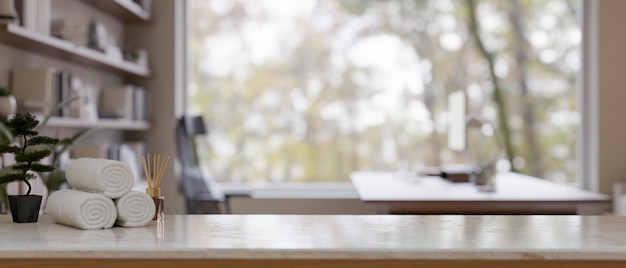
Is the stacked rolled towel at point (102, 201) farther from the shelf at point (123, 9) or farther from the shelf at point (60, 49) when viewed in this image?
the shelf at point (123, 9)

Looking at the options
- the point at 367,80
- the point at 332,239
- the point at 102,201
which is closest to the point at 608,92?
the point at 367,80

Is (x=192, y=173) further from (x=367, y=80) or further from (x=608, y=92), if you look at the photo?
(x=608, y=92)

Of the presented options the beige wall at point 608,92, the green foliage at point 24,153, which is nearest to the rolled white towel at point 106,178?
the green foliage at point 24,153

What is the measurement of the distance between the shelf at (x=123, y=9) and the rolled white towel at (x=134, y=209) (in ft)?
10.3

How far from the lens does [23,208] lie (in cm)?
175

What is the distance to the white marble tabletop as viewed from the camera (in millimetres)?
1346

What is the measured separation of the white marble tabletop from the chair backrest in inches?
101

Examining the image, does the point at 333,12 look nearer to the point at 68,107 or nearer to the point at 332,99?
the point at 332,99

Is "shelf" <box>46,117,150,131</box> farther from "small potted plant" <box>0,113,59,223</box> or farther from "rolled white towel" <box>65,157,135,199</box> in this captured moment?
"rolled white towel" <box>65,157,135,199</box>

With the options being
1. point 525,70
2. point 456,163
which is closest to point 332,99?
point 456,163

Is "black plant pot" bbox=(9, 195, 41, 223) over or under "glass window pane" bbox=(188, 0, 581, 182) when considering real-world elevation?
under

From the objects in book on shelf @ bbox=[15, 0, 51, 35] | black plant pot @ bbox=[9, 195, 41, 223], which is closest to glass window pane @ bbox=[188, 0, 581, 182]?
book on shelf @ bbox=[15, 0, 51, 35]

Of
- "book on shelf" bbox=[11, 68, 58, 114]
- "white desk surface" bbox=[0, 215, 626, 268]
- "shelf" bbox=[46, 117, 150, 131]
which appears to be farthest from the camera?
"shelf" bbox=[46, 117, 150, 131]

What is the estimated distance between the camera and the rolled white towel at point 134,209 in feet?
5.40
